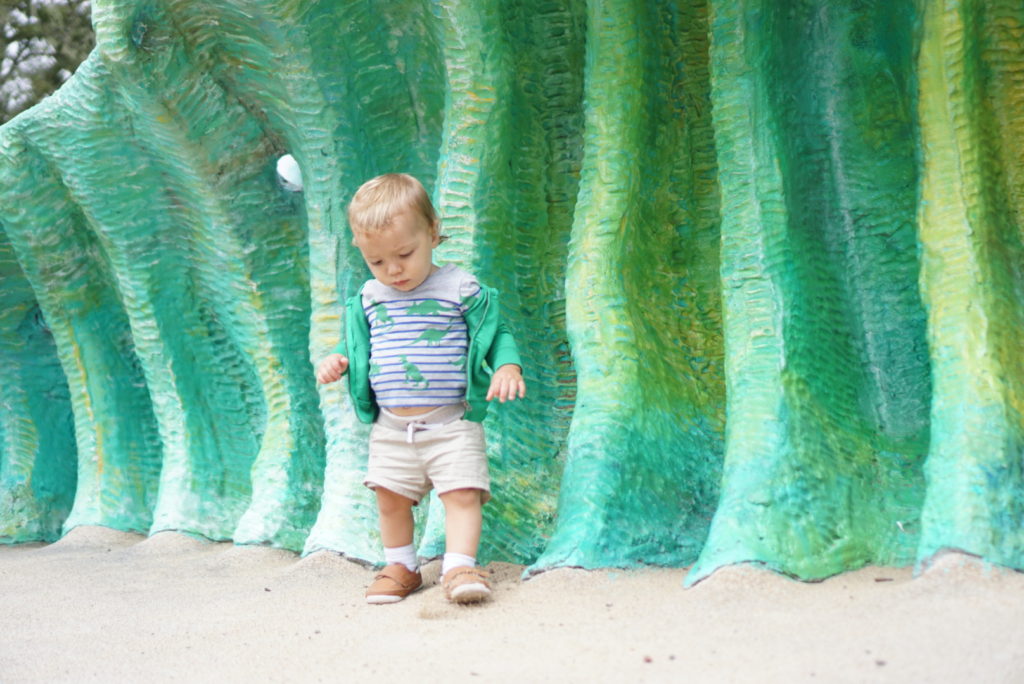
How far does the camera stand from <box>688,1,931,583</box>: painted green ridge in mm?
3100

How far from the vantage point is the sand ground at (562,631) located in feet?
7.77

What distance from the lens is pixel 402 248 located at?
10.4 ft

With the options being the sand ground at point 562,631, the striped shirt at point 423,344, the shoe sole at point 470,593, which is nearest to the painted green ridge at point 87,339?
the sand ground at point 562,631

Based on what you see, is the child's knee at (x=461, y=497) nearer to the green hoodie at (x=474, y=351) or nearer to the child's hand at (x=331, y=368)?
the green hoodie at (x=474, y=351)

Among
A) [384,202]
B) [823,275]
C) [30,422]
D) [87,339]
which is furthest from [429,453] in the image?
[30,422]

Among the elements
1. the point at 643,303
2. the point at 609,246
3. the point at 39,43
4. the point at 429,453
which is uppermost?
the point at 39,43

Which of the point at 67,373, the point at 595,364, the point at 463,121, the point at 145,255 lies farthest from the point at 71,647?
the point at 67,373

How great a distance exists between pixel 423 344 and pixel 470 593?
644 mm

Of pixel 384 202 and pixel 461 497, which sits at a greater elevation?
pixel 384 202

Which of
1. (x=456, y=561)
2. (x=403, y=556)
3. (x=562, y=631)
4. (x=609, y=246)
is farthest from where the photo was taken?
(x=609, y=246)

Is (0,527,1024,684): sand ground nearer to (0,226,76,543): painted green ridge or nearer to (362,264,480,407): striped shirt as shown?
(362,264,480,407): striped shirt

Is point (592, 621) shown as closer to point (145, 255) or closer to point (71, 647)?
point (71, 647)

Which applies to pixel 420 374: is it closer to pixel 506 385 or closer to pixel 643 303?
pixel 506 385

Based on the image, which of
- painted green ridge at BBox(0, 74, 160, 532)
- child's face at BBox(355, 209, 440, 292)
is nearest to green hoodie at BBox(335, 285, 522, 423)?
child's face at BBox(355, 209, 440, 292)
